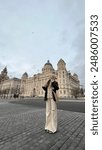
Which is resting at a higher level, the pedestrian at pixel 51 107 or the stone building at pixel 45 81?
the stone building at pixel 45 81

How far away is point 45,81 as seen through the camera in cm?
12200

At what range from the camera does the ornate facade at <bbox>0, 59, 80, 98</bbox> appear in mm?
112875

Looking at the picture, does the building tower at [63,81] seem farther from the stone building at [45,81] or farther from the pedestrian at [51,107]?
the pedestrian at [51,107]

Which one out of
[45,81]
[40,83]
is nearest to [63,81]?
[45,81]

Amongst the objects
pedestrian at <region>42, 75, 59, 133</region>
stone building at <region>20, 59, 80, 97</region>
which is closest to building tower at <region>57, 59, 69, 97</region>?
stone building at <region>20, 59, 80, 97</region>

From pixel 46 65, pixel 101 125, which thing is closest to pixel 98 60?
pixel 101 125

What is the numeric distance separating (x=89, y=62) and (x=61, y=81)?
363 feet

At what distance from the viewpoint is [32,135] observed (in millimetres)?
4781

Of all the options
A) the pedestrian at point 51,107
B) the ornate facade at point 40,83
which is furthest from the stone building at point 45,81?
the pedestrian at point 51,107

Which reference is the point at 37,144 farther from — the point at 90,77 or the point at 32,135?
the point at 90,77

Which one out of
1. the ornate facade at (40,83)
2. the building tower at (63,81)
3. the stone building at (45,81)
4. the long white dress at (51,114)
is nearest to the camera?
the long white dress at (51,114)

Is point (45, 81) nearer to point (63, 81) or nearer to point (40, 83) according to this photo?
point (40, 83)

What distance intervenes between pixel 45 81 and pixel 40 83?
7.94 metres

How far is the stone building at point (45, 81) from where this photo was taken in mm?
112438
